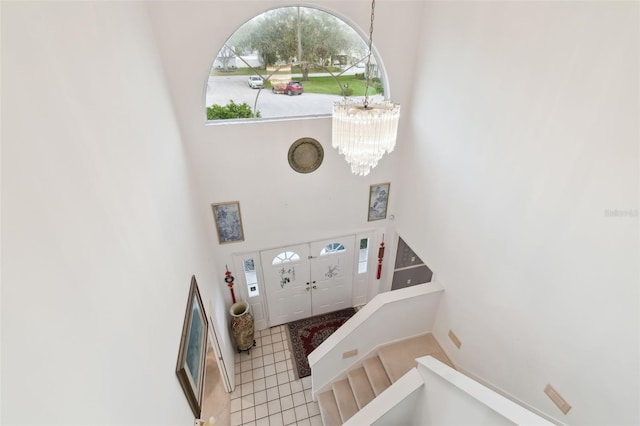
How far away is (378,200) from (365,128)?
8.50 feet

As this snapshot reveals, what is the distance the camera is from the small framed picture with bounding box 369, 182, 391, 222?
479 centimetres

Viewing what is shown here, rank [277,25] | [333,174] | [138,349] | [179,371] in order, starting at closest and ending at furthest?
[138,349]
[179,371]
[277,25]
[333,174]

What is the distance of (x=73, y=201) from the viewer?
127cm

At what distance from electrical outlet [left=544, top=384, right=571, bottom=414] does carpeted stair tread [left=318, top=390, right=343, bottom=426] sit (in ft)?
8.08

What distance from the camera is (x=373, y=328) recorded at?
4.09 meters

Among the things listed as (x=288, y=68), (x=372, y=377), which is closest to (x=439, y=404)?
(x=372, y=377)

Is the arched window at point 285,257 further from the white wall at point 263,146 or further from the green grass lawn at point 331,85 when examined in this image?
the green grass lawn at point 331,85

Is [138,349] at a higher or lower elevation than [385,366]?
higher

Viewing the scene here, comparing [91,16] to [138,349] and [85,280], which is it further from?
[138,349]

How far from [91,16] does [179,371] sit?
228cm

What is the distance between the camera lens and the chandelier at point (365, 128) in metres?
2.41

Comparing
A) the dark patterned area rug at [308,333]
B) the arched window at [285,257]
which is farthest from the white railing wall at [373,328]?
the arched window at [285,257]

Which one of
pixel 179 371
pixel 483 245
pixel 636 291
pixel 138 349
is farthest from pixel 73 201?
pixel 483 245

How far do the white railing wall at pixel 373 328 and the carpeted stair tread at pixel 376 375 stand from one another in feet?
0.34
